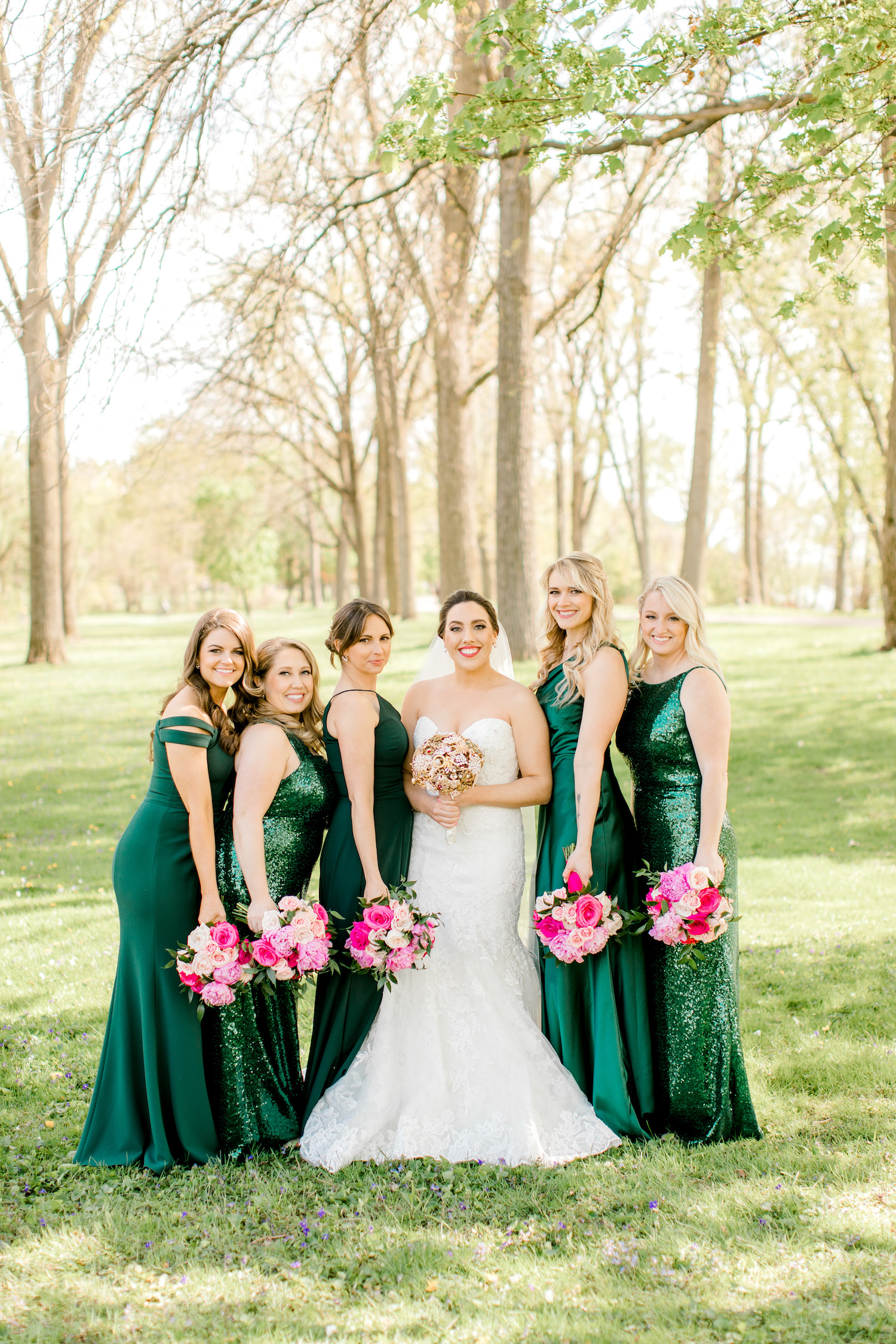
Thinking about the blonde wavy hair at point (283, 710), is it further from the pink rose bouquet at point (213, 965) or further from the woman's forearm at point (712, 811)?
the woman's forearm at point (712, 811)

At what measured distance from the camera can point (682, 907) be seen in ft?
14.2

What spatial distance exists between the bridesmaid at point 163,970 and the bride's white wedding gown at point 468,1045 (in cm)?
63

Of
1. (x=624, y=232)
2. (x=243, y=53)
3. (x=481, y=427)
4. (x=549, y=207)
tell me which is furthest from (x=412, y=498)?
(x=243, y=53)

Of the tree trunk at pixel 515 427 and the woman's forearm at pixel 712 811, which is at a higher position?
the tree trunk at pixel 515 427

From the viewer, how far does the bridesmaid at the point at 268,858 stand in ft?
14.7

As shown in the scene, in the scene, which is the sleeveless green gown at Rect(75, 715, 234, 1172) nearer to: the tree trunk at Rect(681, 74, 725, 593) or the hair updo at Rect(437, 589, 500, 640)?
the hair updo at Rect(437, 589, 500, 640)

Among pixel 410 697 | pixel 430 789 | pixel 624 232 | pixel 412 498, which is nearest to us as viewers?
pixel 430 789

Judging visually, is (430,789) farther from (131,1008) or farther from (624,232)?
(624,232)

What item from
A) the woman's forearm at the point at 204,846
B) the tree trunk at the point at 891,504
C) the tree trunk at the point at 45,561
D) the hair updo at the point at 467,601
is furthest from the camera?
the tree trunk at the point at 45,561

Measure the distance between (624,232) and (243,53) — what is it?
15.0 feet

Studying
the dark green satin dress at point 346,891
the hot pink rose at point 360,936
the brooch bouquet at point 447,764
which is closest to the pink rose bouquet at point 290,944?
the hot pink rose at point 360,936

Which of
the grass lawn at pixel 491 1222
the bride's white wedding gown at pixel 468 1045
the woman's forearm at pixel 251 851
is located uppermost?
the woman's forearm at pixel 251 851

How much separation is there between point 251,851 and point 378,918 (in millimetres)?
644

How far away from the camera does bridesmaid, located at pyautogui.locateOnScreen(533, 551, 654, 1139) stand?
4.61 m
